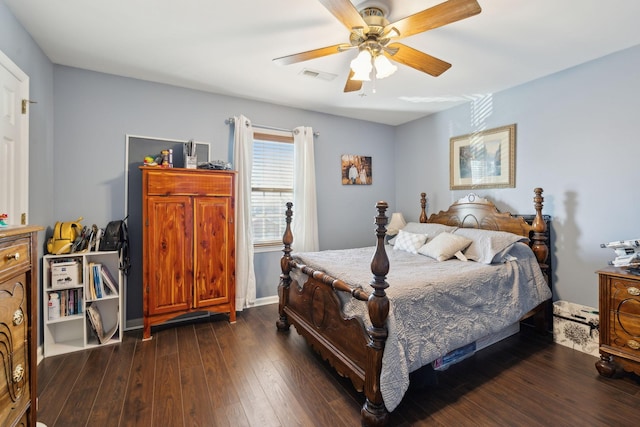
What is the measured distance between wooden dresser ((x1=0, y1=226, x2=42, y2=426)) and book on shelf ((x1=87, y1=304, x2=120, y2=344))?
5.02 ft

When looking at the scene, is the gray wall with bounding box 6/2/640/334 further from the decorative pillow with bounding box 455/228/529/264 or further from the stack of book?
the decorative pillow with bounding box 455/228/529/264

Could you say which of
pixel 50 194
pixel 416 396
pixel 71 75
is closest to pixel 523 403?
pixel 416 396

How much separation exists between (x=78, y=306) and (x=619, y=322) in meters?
4.41

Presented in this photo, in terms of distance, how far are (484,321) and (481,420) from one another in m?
0.70

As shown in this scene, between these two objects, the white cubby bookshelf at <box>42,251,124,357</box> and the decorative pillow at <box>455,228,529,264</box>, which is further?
the decorative pillow at <box>455,228,529,264</box>

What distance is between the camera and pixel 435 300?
77.6 inches

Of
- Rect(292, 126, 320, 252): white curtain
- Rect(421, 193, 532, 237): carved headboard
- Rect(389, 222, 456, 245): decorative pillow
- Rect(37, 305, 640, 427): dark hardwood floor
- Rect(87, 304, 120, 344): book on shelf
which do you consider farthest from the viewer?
Rect(292, 126, 320, 252): white curtain

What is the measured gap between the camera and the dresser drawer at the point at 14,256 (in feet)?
3.50

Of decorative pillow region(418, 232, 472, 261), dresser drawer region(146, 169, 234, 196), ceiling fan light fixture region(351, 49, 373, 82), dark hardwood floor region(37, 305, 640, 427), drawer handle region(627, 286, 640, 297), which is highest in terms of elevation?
ceiling fan light fixture region(351, 49, 373, 82)

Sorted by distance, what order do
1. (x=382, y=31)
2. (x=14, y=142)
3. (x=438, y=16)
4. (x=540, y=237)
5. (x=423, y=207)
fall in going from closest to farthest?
(x=438, y=16), (x=382, y=31), (x=14, y=142), (x=540, y=237), (x=423, y=207)

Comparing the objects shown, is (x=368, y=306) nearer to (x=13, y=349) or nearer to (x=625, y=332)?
(x=13, y=349)

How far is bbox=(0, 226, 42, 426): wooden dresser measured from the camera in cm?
107

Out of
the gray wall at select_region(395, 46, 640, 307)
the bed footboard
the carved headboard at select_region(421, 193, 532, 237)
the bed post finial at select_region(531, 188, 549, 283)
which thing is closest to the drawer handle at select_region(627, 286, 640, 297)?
the gray wall at select_region(395, 46, 640, 307)

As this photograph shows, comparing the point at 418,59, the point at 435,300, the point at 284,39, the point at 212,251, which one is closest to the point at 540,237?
the point at 435,300
